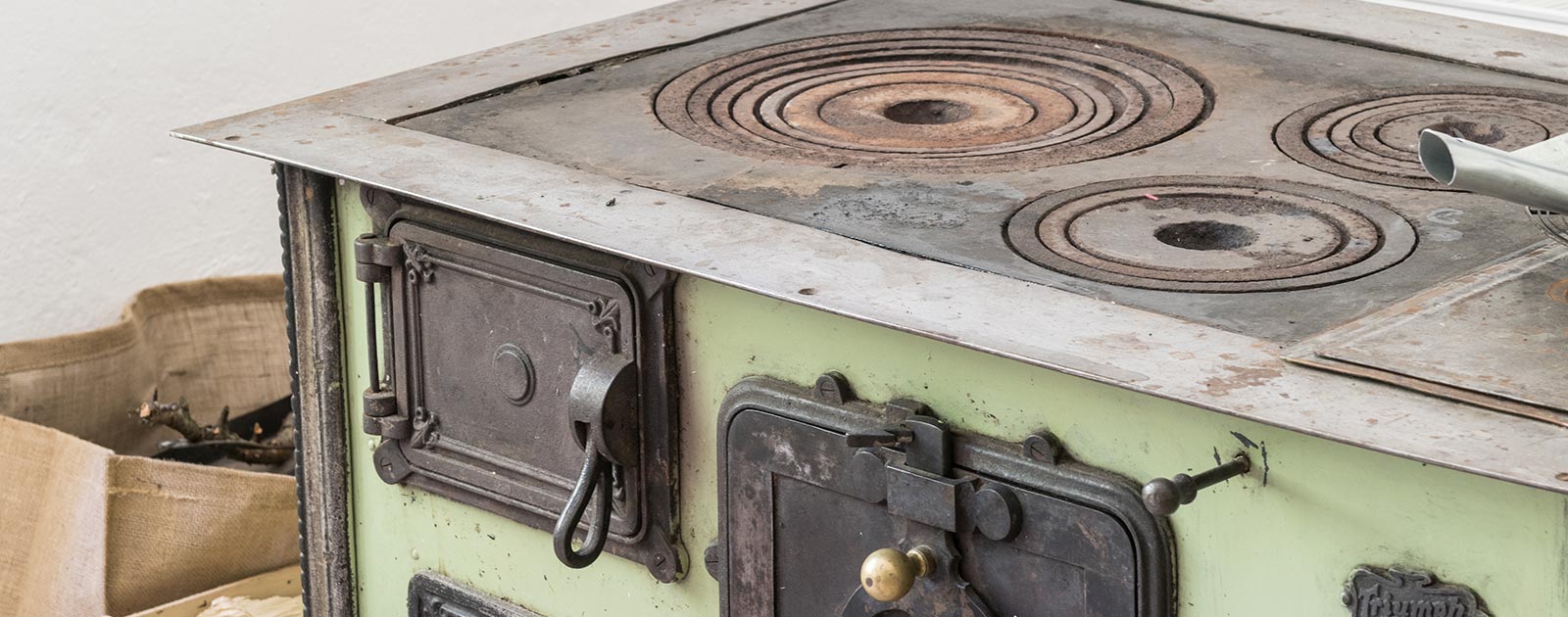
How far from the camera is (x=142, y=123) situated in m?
3.41

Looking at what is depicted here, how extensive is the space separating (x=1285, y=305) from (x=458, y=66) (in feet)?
4.29

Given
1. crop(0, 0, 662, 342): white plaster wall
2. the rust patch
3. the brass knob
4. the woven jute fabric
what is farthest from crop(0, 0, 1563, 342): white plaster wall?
the rust patch

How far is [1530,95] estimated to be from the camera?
7.72 feet

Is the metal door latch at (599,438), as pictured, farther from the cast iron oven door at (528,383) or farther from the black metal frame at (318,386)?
the black metal frame at (318,386)

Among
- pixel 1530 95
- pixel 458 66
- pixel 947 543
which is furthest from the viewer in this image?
pixel 458 66

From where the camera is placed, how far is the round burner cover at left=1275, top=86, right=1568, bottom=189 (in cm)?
214

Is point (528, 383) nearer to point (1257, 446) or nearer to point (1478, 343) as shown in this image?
point (1257, 446)

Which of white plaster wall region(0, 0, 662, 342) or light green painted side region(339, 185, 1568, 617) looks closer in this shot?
light green painted side region(339, 185, 1568, 617)

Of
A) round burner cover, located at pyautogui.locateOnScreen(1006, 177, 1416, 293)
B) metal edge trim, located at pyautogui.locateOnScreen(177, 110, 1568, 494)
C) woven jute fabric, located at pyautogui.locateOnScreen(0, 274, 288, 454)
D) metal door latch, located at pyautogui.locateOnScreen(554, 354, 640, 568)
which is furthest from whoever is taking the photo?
woven jute fabric, located at pyautogui.locateOnScreen(0, 274, 288, 454)

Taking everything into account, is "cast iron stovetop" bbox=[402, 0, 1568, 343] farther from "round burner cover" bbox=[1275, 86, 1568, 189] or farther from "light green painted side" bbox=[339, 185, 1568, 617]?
"light green painted side" bbox=[339, 185, 1568, 617]

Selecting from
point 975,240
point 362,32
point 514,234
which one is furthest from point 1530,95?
point 362,32

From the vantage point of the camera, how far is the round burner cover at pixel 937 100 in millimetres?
2273

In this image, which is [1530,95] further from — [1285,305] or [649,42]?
[649,42]

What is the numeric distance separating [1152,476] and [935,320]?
0.77 feet
